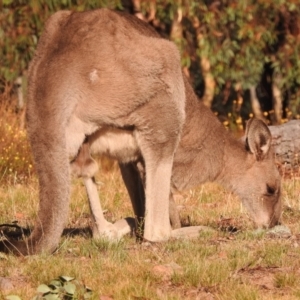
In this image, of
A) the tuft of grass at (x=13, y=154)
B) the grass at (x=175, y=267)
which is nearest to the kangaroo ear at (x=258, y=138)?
the grass at (x=175, y=267)

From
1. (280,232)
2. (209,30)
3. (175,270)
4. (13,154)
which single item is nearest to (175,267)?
(175,270)

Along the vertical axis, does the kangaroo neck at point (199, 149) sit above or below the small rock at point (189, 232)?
above

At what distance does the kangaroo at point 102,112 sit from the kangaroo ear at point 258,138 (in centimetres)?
66

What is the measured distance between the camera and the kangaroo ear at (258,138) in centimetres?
748

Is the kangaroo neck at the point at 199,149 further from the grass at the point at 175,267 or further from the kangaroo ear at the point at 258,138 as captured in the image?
the grass at the point at 175,267

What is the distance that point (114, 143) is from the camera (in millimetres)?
6414

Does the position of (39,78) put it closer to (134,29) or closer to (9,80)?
(134,29)

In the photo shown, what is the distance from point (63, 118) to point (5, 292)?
1351 mm

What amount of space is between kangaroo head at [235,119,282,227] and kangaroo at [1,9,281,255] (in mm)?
818

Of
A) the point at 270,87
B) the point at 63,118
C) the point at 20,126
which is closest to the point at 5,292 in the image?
the point at 63,118

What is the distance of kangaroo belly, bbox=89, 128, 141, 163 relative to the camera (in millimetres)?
6371

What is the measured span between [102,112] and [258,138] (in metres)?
1.87

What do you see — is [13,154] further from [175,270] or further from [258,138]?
[175,270]

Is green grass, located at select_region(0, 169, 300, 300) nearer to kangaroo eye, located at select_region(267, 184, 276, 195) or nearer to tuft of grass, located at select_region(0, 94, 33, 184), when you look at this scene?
kangaroo eye, located at select_region(267, 184, 276, 195)
